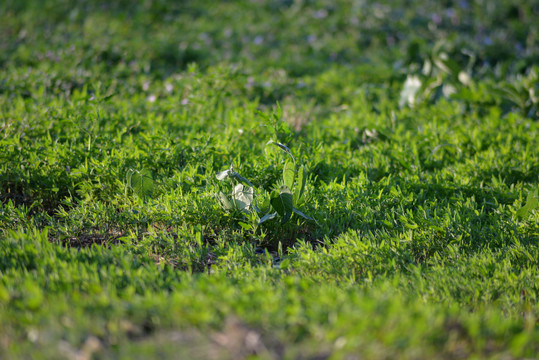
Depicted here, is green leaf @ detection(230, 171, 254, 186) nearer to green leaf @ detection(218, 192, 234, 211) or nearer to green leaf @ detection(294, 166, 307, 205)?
green leaf @ detection(218, 192, 234, 211)

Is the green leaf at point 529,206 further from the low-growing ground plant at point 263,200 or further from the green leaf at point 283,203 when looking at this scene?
the green leaf at point 283,203

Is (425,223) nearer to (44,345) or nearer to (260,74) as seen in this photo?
(44,345)

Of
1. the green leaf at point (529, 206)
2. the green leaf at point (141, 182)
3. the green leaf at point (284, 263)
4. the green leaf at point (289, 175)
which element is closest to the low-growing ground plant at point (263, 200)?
the green leaf at point (289, 175)

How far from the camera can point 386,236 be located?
2812 mm

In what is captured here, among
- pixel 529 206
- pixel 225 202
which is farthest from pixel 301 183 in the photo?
pixel 529 206

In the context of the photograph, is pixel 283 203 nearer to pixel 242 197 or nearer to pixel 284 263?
pixel 242 197

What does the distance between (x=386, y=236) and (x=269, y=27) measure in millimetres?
5813

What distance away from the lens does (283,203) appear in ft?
9.38

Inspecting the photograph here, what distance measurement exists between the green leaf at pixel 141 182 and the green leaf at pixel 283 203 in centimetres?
87

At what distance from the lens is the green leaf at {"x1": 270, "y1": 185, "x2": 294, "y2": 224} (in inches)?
111

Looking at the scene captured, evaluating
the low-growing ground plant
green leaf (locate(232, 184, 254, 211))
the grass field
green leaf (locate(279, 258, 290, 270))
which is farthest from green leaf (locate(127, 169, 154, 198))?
green leaf (locate(279, 258, 290, 270))

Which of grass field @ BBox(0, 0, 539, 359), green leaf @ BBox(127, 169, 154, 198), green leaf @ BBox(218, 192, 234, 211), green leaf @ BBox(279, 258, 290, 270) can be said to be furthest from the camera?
green leaf @ BBox(127, 169, 154, 198)

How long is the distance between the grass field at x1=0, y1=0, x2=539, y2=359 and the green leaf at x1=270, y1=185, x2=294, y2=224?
1 centimetres

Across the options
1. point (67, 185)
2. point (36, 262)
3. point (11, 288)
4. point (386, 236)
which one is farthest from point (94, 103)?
point (386, 236)
